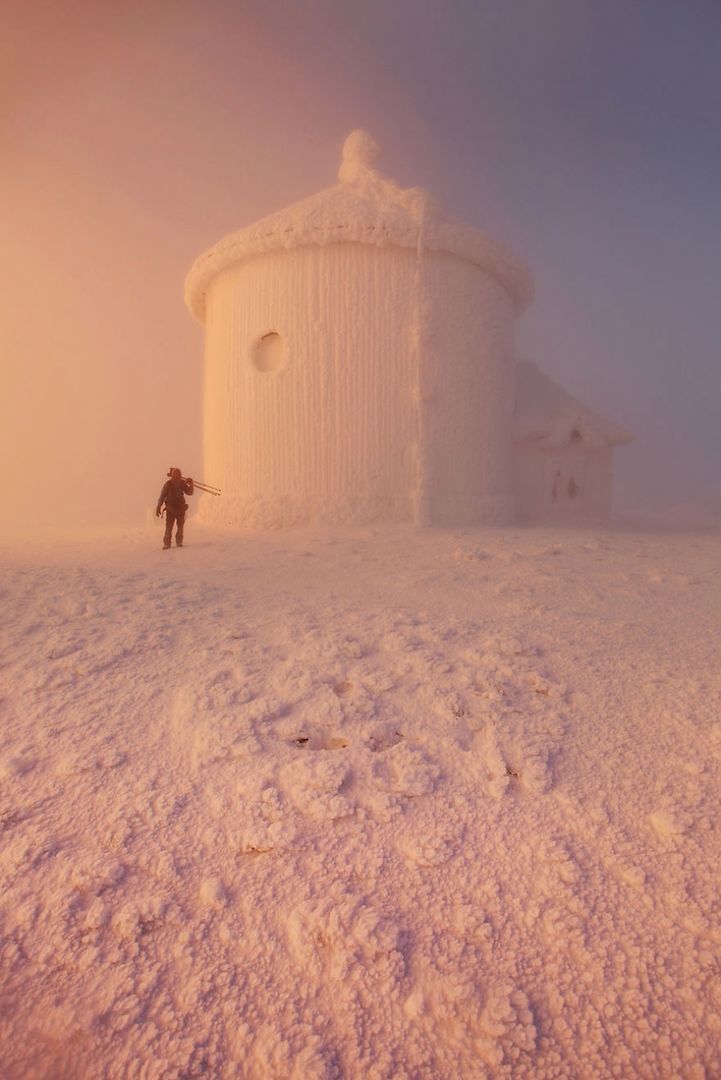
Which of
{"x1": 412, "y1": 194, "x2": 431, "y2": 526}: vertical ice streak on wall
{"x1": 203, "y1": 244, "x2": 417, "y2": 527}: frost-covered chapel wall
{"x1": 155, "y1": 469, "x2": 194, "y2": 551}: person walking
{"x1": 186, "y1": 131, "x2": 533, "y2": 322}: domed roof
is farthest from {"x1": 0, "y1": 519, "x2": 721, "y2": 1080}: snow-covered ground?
{"x1": 186, "y1": 131, "x2": 533, "y2": 322}: domed roof

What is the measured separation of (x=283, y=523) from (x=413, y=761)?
7.24m

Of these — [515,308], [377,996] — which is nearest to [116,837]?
[377,996]

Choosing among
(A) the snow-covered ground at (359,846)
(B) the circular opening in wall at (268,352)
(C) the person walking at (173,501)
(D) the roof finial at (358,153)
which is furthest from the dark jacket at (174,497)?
(D) the roof finial at (358,153)

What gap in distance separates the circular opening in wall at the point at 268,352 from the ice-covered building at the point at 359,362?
0.10 ft

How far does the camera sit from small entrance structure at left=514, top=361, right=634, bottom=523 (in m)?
12.9

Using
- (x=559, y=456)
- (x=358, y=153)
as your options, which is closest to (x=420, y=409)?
(x=559, y=456)

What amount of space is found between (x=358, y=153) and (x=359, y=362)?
16.6 ft

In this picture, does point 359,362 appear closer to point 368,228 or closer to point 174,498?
point 368,228

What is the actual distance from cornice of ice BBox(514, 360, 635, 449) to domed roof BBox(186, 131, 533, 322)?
11.3 ft

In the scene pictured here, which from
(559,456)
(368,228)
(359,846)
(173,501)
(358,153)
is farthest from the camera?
(559,456)

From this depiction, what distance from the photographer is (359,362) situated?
9.77 m

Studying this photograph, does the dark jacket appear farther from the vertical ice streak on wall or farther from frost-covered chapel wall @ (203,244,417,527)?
the vertical ice streak on wall

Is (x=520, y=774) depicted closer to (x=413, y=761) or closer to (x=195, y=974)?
(x=413, y=761)

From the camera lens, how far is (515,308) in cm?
1214
